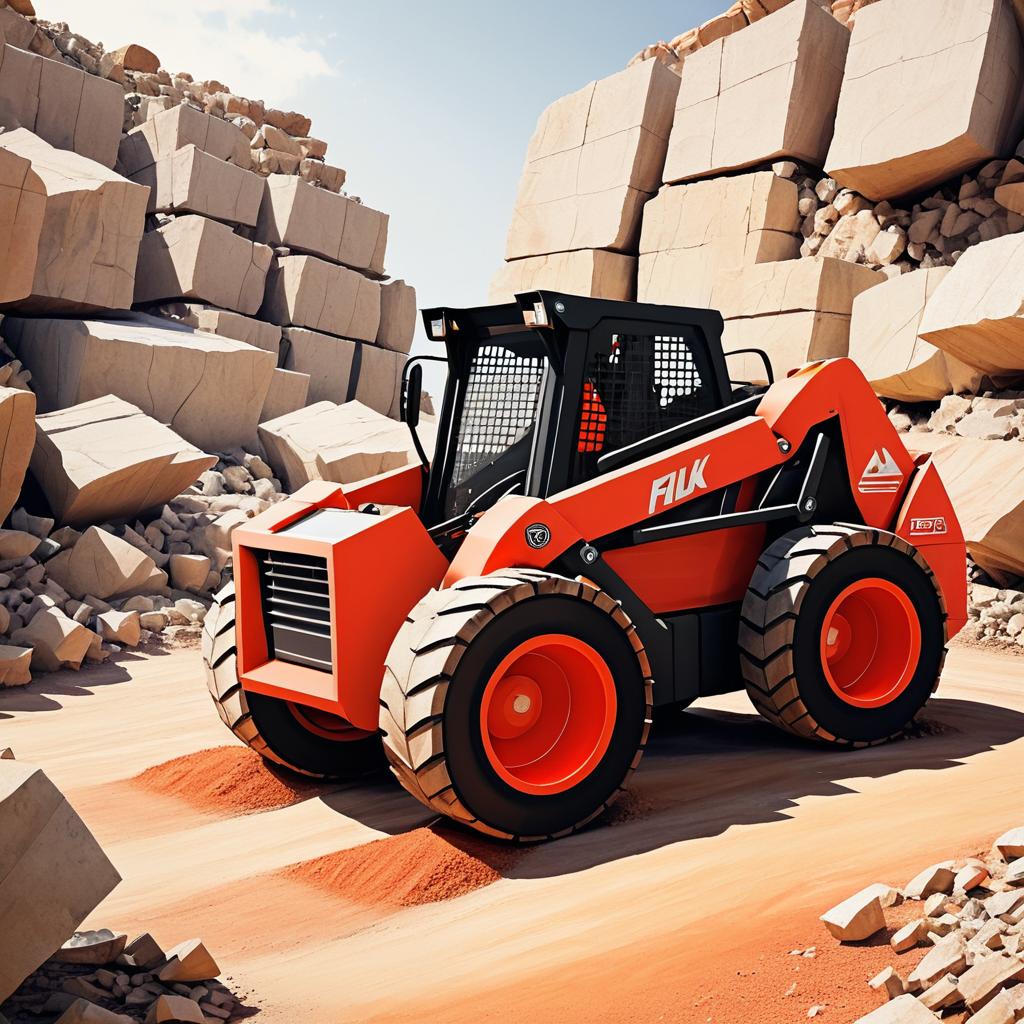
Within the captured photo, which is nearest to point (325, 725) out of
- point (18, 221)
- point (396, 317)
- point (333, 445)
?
point (18, 221)

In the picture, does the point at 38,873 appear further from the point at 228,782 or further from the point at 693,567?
the point at 693,567

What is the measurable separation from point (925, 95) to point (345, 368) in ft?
30.2

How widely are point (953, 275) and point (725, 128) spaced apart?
13.8 feet

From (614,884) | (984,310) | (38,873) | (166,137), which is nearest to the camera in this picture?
(38,873)

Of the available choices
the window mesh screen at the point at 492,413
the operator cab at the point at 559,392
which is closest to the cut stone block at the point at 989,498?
the operator cab at the point at 559,392

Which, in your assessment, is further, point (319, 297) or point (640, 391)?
point (319, 297)

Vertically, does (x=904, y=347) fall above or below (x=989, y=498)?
above

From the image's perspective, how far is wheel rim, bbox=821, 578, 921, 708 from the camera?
514 centimetres

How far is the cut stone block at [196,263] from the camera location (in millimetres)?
14875

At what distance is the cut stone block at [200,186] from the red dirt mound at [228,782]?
11.8m

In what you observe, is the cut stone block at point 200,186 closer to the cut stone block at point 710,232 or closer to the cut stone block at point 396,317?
the cut stone block at point 396,317

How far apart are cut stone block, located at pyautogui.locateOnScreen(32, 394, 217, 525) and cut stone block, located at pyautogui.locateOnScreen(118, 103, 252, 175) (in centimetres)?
684

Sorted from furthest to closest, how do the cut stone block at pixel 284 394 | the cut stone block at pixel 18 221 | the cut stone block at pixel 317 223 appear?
the cut stone block at pixel 317 223 → the cut stone block at pixel 284 394 → the cut stone block at pixel 18 221

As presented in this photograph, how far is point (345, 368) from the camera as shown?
16.8 meters
